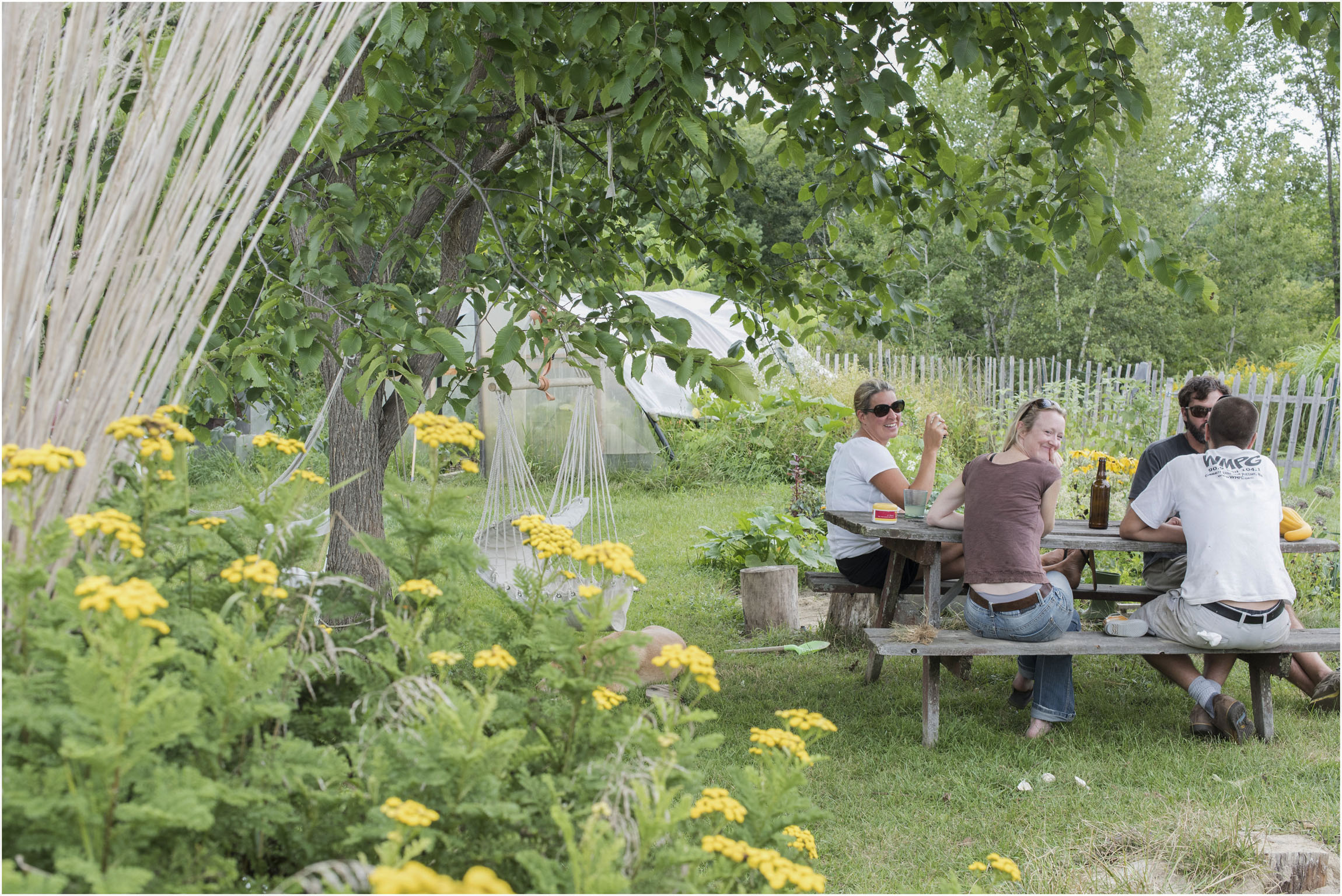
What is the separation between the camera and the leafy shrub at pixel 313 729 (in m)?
0.84

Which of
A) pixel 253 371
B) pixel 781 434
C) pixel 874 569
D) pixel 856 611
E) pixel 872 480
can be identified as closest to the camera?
pixel 253 371

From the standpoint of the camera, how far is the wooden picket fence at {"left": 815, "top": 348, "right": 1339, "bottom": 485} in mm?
8406

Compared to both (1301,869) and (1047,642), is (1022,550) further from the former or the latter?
(1301,869)

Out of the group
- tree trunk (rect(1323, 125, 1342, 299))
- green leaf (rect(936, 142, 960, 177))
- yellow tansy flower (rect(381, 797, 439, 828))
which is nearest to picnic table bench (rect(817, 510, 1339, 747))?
green leaf (rect(936, 142, 960, 177))

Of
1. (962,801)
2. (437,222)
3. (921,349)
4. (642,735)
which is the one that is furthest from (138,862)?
(921,349)

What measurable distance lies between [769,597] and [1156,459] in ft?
6.53

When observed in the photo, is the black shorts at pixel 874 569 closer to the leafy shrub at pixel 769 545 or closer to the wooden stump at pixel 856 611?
the wooden stump at pixel 856 611

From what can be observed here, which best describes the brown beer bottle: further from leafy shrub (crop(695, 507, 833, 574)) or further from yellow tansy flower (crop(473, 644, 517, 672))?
yellow tansy flower (crop(473, 644, 517, 672))

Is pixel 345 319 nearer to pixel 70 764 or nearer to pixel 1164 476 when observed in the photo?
pixel 70 764

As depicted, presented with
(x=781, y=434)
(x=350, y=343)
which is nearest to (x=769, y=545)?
(x=350, y=343)

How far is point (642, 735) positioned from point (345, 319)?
5.93 feet

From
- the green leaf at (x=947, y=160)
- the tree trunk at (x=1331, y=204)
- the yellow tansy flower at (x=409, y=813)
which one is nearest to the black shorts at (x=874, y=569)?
the green leaf at (x=947, y=160)

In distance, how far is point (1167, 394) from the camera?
8094mm

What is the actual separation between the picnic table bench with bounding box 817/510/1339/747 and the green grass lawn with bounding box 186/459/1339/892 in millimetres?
182
